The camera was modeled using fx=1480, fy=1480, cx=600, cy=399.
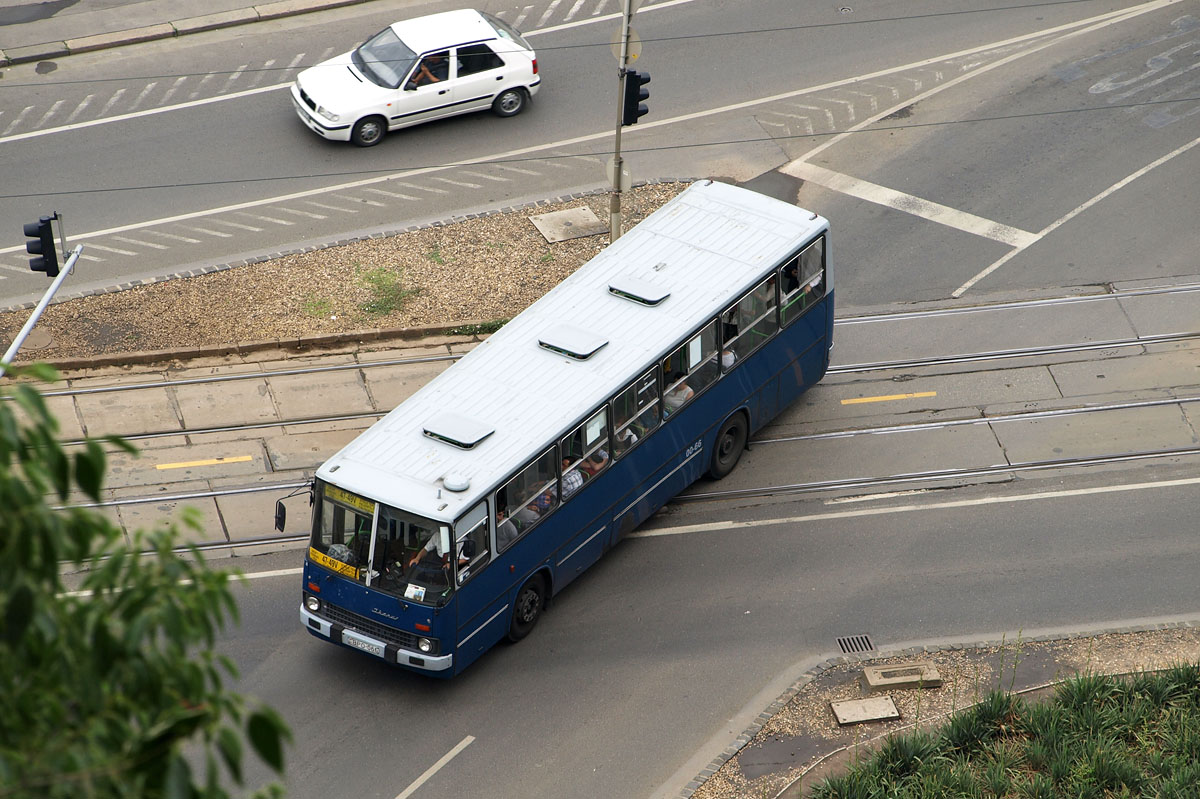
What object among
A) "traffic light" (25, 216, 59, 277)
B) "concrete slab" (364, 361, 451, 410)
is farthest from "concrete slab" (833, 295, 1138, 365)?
"traffic light" (25, 216, 59, 277)

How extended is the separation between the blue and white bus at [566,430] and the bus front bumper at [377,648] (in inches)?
0.7

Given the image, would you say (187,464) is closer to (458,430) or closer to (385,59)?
(458,430)

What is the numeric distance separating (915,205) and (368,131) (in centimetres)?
888

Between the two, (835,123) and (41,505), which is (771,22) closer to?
(835,123)

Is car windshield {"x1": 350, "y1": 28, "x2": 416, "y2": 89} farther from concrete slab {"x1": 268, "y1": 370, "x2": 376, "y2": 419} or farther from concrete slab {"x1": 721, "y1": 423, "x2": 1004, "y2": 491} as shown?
concrete slab {"x1": 721, "y1": 423, "x2": 1004, "y2": 491}

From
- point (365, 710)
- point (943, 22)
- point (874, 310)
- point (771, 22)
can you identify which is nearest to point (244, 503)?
point (365, 710)

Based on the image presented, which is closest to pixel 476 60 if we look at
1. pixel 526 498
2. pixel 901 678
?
pixel 526 498

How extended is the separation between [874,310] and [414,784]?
398 inches

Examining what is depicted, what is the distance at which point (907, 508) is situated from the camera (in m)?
17.2

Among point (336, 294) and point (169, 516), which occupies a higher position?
point (336, 294)

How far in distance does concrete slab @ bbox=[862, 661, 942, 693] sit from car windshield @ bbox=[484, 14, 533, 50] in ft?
46.4

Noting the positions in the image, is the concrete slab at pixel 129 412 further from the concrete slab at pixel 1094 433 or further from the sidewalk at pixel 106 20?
the sidewalk at pixel 106 20

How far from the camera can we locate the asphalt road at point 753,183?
14.6 m

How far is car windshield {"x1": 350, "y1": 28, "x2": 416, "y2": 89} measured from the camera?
24422 millimetres
